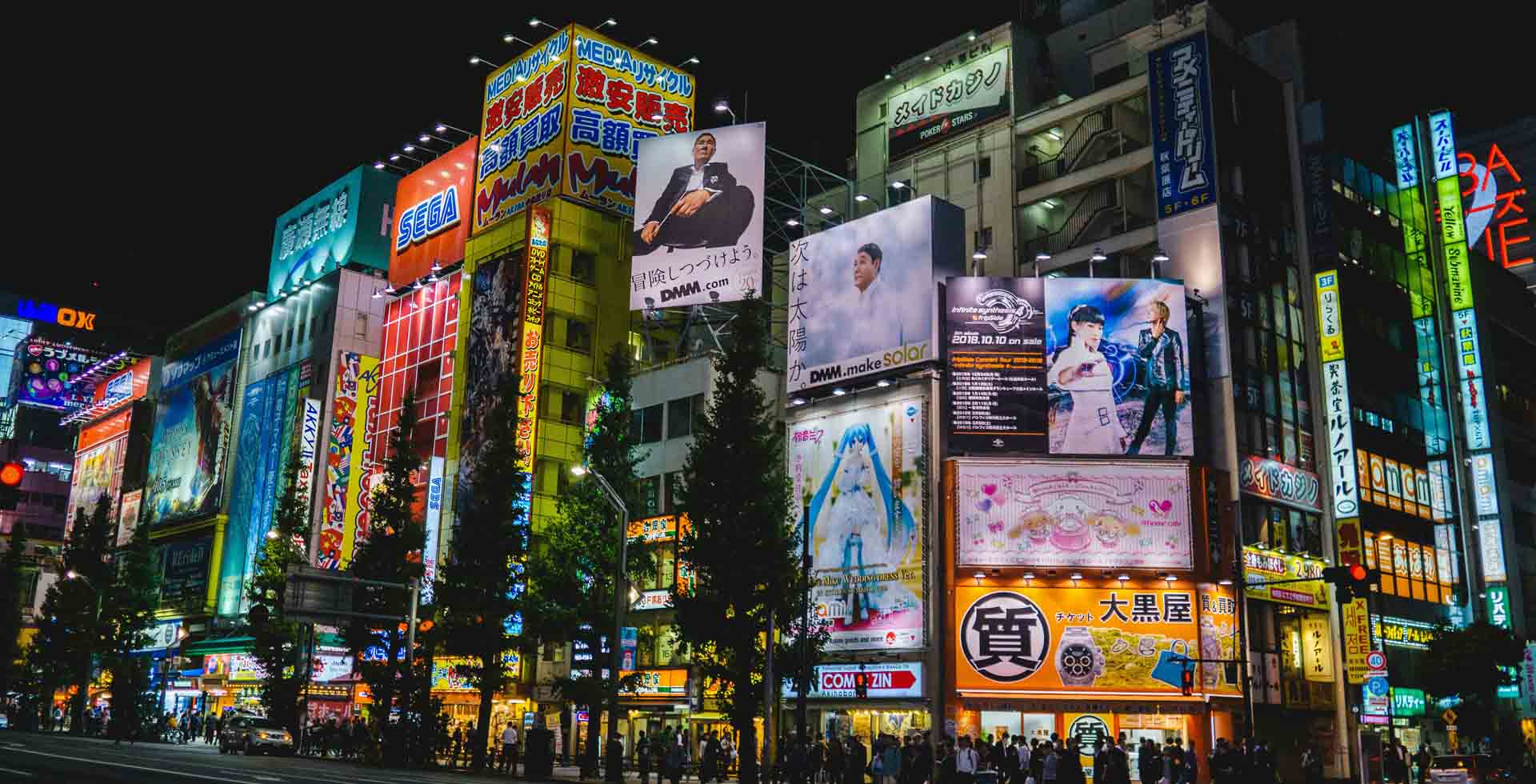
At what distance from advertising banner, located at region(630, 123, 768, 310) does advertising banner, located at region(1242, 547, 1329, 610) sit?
802 inches

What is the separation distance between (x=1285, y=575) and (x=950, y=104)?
24.8 m

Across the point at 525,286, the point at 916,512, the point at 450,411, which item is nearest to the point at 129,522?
the point at 450,411

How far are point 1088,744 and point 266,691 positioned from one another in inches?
1446

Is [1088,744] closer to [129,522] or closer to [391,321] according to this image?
[391,321]

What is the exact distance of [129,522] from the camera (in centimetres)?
9362

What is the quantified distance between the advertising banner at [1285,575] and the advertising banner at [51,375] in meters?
128

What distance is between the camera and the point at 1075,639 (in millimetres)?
40125

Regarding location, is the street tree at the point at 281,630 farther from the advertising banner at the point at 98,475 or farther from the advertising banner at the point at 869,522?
the advertising banner at the point at 98,475

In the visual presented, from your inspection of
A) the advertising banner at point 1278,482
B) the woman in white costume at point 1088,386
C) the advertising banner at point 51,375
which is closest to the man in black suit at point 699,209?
the woman in white costume at point 1088,386

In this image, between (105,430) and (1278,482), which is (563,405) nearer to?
(1278,482)

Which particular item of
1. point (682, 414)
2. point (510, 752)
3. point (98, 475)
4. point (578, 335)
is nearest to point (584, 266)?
point (578, 335)

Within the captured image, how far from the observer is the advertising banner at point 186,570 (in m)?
79.8

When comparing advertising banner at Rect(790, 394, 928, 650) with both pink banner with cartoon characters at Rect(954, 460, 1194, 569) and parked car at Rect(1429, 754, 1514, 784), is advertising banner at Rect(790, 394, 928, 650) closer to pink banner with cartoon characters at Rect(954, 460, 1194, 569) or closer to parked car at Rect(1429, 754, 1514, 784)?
pink banner with cartoon characters at Rect(954, 460, 1194, 569)

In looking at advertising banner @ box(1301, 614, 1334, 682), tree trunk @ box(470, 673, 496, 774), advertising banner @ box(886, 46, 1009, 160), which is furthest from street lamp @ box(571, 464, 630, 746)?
advertising banner @ box(886, 46, 1009, 160)
